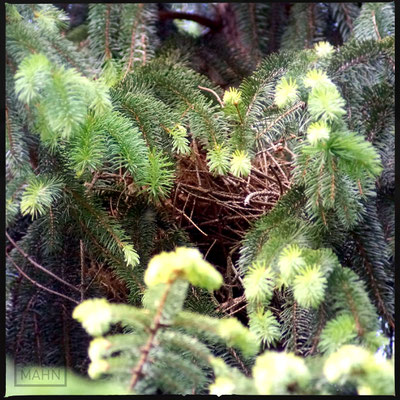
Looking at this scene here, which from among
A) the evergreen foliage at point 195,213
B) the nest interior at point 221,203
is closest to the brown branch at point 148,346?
the evergreen foliage at point 195,213

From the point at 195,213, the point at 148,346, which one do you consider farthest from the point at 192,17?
the point at 148,346

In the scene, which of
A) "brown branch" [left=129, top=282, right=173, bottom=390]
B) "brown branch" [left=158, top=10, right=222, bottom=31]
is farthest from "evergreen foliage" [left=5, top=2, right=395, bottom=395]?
"brown branch" [left=158, top=10, right=222, bottom=31]

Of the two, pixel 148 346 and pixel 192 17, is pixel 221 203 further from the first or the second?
pixel 192 17

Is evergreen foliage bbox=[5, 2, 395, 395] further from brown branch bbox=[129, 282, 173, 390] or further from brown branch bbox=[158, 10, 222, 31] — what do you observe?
brown branch bbox=[158, 10, 222, 31]

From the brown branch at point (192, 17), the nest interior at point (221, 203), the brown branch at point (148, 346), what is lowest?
the brown branch at point (148, 346)

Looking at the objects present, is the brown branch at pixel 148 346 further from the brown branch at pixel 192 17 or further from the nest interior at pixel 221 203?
the brown branch at pixel 192 17
